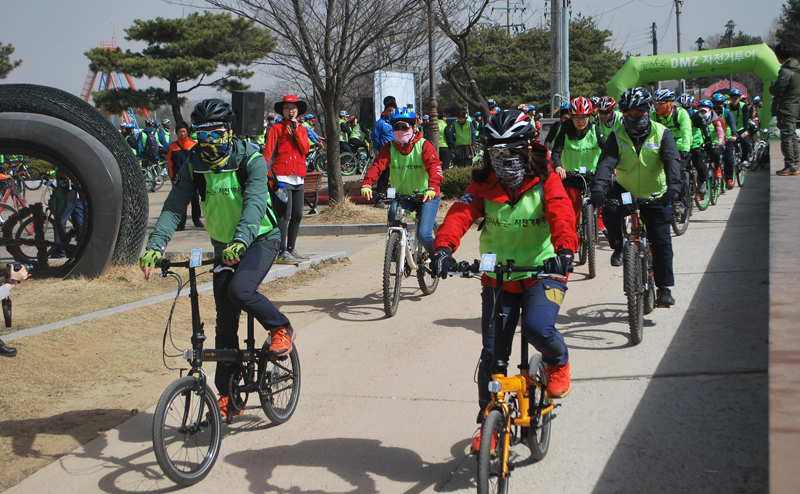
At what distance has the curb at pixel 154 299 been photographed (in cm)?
621

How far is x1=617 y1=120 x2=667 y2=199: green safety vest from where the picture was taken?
6285 mm

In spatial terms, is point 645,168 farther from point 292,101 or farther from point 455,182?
point 455,182

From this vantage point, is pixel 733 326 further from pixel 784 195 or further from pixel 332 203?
pixel 332 203

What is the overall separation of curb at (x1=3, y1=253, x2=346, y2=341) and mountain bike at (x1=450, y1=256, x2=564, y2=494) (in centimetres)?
421

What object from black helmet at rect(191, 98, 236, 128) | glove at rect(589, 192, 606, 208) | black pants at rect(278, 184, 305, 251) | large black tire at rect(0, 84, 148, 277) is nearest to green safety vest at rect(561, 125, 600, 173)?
glove at rect(589, 192, 606, 208)

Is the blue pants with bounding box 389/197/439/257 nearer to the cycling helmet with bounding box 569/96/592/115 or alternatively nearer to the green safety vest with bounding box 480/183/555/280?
the cycling helmet with bounding box 569/96/592/115

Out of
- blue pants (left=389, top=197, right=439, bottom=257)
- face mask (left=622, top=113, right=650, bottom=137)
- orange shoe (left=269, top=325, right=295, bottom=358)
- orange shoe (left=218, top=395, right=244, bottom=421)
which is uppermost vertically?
face mask (left=622, top=113, right=650, bottom=137)

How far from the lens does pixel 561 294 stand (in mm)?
3672

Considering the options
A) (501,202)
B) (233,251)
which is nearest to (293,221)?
(233,251)

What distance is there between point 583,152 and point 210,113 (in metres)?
5.45

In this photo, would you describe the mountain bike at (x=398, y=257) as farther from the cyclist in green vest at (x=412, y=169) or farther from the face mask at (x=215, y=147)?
the face mask at (x=215, y=147)

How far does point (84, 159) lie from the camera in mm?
8391

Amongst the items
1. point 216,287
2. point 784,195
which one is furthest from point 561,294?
point 784,195

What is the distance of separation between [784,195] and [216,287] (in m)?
6.42
